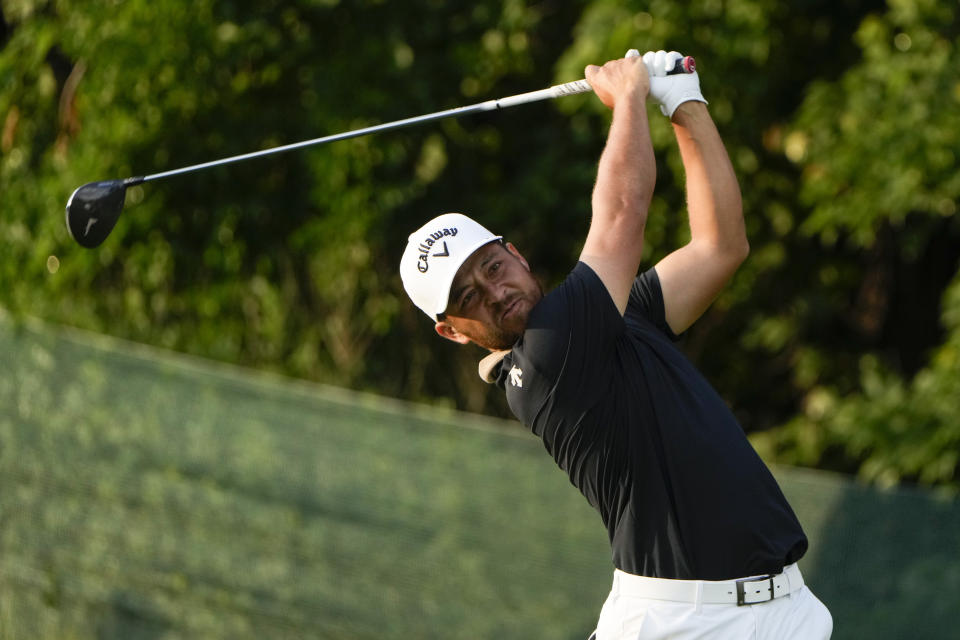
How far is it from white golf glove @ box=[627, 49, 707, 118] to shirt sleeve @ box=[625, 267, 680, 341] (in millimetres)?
358

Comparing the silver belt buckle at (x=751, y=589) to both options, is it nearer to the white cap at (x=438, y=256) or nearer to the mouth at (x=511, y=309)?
the mouth at (x=511, y=309)

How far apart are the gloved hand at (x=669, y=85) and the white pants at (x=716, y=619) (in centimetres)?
97

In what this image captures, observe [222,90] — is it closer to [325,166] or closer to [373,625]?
[325,166]

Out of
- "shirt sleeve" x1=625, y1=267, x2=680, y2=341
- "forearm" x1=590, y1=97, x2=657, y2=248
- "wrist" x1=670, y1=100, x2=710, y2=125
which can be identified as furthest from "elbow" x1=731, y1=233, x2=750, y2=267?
"forearm" x1=590, y1=97, x2=657, y2=248

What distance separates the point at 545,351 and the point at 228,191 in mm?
5342

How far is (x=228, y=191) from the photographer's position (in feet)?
25.4

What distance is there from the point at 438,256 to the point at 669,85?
0.63 meters

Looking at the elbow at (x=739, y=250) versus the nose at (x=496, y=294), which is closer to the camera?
the nose at (x=496, y=294)

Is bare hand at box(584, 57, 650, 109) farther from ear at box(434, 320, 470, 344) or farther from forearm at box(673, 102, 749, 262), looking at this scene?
ear at box(434, 320, 470, 344)

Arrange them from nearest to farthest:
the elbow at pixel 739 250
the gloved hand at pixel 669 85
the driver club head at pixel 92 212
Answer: the gloved hand at pixel 669 85 < the elbow at pixel 739 250 < the driver club head at pixel 92 212

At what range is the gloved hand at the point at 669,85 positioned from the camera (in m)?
2.95

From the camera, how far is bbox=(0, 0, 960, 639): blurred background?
5.58 meters

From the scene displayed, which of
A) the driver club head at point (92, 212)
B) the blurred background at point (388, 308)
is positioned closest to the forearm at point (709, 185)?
the driver club head at point (92, 212)

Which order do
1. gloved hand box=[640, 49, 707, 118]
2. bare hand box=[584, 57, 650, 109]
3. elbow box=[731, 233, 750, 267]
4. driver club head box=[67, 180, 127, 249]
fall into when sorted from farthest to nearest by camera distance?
driver club head box=[67, 180, 127, 249], elbow box=[731, 233, 750, 267], gloved hand box=[640, 49, 707, 118], bare hand box=[584, 57, 650, 109]
